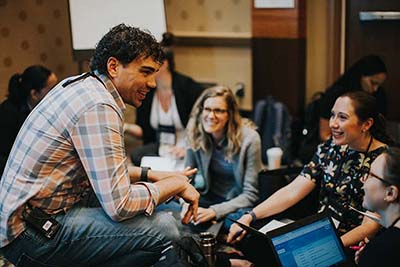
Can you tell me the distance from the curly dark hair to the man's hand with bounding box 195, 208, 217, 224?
2.83 ft

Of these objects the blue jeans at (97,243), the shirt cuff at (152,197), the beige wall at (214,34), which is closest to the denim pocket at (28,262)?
the blue jeans at (97,243)

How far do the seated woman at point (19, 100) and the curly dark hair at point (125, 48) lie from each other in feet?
3.51

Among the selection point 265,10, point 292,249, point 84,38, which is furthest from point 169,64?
point 292,249

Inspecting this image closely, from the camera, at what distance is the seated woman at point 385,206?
5.68ft

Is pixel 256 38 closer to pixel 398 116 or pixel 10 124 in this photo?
pixel 398 116

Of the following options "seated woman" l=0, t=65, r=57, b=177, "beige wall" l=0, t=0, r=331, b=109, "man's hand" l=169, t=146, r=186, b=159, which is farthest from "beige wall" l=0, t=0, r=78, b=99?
"man's hand" l=169, t=146, r=186, b=159

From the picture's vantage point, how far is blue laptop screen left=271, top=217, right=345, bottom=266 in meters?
2.10

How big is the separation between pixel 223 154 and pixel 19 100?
1038mm

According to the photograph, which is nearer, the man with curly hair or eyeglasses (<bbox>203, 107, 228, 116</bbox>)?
the man with curly hair

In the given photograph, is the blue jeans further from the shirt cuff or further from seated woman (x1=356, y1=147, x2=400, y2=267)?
seated woman (x1=356, y1=147, x2=400, y2=267)

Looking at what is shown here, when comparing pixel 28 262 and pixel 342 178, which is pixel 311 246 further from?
pixel 28 262

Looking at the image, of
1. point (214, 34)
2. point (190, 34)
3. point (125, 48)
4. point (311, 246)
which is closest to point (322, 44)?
point (214, 34)

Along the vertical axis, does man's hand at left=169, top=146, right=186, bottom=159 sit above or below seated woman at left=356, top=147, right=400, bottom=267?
below

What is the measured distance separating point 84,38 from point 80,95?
1.70m
